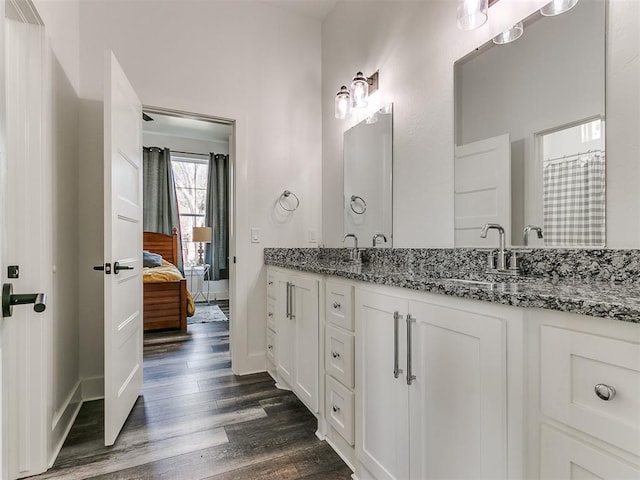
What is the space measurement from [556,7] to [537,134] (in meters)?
0.44

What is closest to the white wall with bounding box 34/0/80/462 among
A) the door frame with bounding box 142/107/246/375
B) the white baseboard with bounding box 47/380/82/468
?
the white baseboard with bounding box 47/380/82/468

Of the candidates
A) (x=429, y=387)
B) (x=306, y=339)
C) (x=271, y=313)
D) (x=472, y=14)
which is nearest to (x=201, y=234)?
(x=271, y=313)

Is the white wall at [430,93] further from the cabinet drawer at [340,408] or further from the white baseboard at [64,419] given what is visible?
the white baseboard at [64,419]

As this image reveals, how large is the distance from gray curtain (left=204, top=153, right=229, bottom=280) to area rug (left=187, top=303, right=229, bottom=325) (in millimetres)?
885

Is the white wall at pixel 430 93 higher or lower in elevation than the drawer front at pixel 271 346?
higher

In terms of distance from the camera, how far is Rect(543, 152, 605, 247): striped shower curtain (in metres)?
1.09

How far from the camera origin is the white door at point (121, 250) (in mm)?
1655

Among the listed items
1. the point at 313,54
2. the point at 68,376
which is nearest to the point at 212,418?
the point at 68,376

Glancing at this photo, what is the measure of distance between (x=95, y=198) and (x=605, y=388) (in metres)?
2.63

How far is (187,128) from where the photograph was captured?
545cm

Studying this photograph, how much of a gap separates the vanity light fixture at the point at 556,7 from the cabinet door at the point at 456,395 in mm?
1147

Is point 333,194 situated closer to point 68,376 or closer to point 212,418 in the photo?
point 212,418

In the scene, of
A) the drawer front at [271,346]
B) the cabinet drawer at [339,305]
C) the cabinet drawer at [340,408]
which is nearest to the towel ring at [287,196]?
the drawer front at [271,346]

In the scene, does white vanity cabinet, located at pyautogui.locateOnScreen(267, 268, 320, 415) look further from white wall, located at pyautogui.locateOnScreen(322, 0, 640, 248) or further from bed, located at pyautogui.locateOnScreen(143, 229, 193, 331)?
bed, located at pyautogui.locateOnScreen(143, 229, 193, 331)
